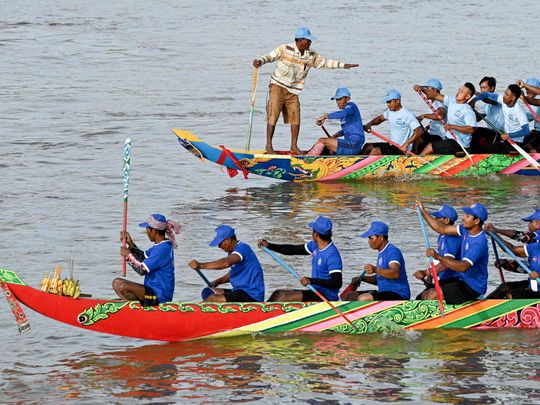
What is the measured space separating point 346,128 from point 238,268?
851 cm

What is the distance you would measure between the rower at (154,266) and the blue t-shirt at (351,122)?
830 centimetres

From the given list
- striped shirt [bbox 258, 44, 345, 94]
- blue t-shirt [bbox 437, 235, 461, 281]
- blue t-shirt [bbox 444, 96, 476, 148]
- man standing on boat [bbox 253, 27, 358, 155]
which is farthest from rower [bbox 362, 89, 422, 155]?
blue t-shirt [bbox 437, 235, 461, 281]

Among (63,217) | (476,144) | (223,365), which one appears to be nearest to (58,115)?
(63,217)

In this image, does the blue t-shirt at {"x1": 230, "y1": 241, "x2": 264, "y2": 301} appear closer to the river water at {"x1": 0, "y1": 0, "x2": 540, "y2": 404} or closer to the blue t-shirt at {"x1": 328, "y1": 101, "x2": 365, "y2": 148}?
the river water at {"x1": 0, "y1": 0, "x2": 540, "y2": 404}

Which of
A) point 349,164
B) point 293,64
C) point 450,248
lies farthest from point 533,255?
point 293,64

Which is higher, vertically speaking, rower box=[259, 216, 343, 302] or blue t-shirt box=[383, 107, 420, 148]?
blue t-shirt box=[383, 107, 420, 148]

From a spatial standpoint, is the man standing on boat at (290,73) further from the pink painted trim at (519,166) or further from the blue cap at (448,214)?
the blue cap at (448,214)

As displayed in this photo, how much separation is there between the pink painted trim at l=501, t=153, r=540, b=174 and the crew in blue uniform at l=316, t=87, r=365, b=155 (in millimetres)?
2755

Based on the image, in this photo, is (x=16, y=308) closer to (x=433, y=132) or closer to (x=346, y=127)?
(x=346, y=127)

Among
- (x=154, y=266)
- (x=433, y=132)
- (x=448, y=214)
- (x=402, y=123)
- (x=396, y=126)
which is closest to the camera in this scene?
(x=154, y=266)

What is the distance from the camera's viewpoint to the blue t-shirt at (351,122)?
23.7 meters

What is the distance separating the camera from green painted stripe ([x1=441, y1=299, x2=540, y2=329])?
16.0m

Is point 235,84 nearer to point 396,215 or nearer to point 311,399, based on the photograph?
point 396,215

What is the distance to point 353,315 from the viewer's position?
15961 mm
